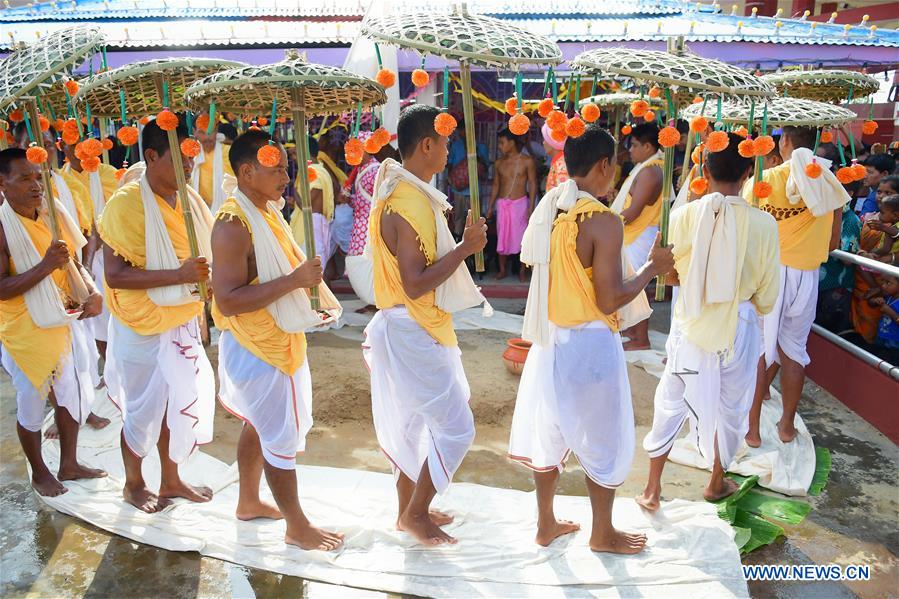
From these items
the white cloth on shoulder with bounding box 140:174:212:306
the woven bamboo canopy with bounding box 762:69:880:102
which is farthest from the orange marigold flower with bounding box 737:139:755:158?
the white cloth on shoulder with bounding box 140:174:212:306

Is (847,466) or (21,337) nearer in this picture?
(21,337)

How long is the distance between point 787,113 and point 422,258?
7.64 feet

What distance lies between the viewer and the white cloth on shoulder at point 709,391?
3734 millimetres

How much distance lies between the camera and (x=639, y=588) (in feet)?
10.5

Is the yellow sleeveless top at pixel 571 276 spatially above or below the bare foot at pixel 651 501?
above

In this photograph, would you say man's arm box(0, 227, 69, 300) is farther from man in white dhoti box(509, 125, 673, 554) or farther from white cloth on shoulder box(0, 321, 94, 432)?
man in white dhoti box(509, 125, 673, 554)

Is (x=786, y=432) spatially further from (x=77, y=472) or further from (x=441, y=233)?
(x=77, y=472)

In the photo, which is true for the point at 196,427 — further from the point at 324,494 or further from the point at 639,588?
the point at 639,588

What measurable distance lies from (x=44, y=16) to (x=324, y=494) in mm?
9475

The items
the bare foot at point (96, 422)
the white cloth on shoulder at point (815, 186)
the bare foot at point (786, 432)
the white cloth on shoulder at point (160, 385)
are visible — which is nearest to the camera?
the white cloth on shoulder at point (160, 385)

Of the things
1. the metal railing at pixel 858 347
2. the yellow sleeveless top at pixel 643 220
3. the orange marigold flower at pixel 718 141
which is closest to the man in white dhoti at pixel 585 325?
the orange marigold flower at pixel 718 141

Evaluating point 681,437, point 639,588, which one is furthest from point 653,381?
point 639,588

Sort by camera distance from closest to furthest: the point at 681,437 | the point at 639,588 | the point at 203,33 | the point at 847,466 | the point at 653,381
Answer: the point at 639,588 < the point at 847,466 < the point at 681,437 < the point at 653,381 < the point at 203,33

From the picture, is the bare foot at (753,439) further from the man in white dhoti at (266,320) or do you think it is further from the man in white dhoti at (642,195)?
the man in white dhoti at (266,320)
